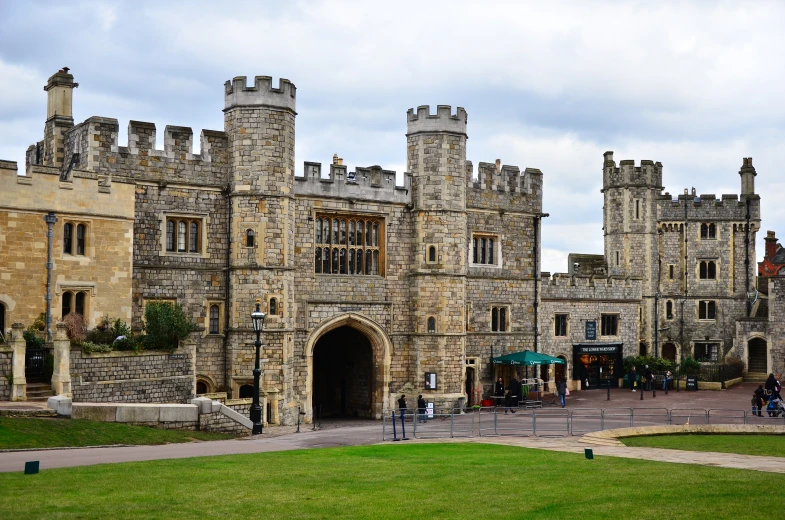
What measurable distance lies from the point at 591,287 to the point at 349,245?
17673 mm

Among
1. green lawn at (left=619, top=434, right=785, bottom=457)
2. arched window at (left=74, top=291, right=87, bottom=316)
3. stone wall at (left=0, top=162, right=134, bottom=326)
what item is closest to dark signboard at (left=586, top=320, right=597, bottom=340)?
→ green lawn at (left=619, top=434, right=785, bottom=457)

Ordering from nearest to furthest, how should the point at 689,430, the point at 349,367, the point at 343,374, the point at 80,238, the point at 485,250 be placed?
1. the point at 689,430
2. the point at 80,238
3. the point at 349,367
4. the point at 343,374
5. the point at 485,250

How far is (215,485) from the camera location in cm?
1454

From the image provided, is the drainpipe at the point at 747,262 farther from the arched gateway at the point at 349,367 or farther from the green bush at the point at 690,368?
the arched gateway at the point at 349,367

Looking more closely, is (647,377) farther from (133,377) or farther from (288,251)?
(133,377)

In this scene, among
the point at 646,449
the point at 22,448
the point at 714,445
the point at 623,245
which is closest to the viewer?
the point at 22,448

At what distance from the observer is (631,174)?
2219 inches

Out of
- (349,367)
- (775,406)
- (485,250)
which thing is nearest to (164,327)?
(349,367)

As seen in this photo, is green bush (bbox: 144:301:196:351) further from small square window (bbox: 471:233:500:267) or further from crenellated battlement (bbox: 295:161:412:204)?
small square window (bbox: 471:233:500:267)

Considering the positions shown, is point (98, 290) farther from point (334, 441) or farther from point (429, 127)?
point (429, 127)

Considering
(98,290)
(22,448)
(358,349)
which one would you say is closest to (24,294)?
(98,290)

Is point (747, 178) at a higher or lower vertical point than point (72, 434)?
higher

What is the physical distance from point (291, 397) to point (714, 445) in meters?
14.4

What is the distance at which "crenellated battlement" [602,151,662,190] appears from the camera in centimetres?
5625
